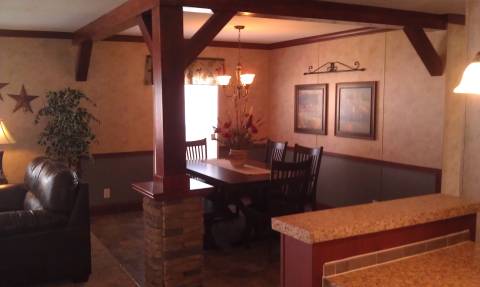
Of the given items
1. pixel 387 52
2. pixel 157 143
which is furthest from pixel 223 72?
pixel 157 143

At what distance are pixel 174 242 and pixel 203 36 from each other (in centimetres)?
156

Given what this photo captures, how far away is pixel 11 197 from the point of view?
4.46 meters

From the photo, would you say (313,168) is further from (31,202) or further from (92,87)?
(92,87)

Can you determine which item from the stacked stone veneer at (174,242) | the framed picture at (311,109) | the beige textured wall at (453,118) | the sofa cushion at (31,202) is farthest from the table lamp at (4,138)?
the beige textured wall at (453,118)

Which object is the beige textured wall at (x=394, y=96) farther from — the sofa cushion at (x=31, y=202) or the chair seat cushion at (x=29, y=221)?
the sofa cushion at (x=31, y=202)

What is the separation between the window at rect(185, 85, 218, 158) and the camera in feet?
21.6

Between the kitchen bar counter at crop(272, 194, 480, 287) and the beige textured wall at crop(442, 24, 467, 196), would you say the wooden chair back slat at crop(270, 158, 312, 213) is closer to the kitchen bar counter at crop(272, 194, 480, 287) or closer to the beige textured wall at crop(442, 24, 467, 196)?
the beige textured wall at crop(442, 24, 467, 196)

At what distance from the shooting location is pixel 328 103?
19.8 feet

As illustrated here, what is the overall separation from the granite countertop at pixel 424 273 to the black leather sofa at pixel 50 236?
267 cm

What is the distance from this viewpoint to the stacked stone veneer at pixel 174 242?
3404 millimetres

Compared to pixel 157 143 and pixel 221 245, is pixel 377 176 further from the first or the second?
pixel 157 143

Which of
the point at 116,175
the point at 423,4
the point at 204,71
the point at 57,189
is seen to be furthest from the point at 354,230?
the point at 204,71

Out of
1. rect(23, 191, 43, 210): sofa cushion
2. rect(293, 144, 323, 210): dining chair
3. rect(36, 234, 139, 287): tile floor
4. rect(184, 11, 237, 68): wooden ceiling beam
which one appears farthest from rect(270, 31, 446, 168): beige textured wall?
rect(23, 191, 43, 210): sofa cushion

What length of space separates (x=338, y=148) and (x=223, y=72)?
202 cm
